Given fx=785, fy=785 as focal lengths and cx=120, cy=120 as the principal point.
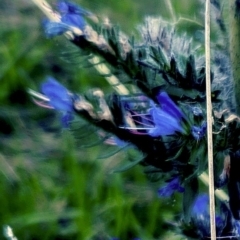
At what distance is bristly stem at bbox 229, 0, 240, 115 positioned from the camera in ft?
2.37

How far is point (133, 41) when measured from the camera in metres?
0.75

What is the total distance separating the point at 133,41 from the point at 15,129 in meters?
0.83

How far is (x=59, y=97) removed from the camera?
76 cm

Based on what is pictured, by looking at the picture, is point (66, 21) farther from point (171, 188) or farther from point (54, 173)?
point (54, 173)

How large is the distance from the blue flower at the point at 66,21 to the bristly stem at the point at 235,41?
0.14 m

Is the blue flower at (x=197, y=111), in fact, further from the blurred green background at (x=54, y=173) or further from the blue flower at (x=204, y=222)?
the blurred green background at (x=54, y=173)

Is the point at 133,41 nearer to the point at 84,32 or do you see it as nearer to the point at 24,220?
the point at 84,32

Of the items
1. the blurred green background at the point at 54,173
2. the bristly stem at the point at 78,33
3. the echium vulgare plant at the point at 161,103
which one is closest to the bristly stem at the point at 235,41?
the echium vulgare plant at the point at 161,103

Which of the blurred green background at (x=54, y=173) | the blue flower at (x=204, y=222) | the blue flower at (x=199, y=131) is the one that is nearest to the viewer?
the blue flower at (x=199, y=131)

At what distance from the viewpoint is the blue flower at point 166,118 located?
27.5 inches

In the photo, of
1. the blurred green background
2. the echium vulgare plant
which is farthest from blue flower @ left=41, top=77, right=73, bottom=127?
the blurred green background

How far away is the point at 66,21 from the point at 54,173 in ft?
2.29

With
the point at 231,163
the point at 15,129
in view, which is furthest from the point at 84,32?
the point at 15,129

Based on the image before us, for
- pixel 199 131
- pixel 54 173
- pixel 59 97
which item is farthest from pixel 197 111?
pixel 54 173
